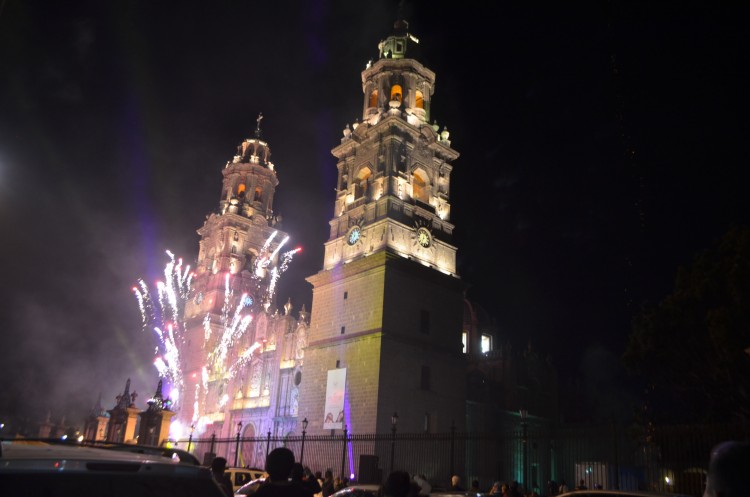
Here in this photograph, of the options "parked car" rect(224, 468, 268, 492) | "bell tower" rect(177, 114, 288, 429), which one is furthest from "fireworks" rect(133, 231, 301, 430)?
"parked car" rect(224, 468, 268, 492)

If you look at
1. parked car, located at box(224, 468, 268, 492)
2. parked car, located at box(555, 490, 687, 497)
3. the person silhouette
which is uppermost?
the person silhouette

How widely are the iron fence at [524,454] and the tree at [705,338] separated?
2211 mm

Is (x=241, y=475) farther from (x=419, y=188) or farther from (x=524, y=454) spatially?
(x=419, y=188)

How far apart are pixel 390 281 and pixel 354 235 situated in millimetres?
4668

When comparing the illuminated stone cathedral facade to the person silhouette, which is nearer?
the person silhouette

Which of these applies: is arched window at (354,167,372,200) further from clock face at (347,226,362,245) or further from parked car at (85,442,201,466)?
parked car at (85,442,201,466)

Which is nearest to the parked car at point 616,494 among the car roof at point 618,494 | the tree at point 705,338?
the car roof at point 618,494

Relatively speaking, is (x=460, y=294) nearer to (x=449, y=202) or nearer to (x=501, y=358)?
(x=449, y=202)

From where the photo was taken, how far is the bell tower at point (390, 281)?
30125 mm

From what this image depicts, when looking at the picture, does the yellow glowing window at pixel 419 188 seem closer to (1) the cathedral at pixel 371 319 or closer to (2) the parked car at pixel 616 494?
(1) the cathedral at pixel 371 319

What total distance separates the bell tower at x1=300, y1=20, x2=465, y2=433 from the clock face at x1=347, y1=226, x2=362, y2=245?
9 centimetres

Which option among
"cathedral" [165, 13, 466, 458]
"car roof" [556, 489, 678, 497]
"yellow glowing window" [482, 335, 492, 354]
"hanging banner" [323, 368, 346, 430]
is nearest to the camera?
"car roof" [556, 489, 678, 497]

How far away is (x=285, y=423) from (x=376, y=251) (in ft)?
42.2

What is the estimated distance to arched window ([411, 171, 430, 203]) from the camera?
3659 cm
